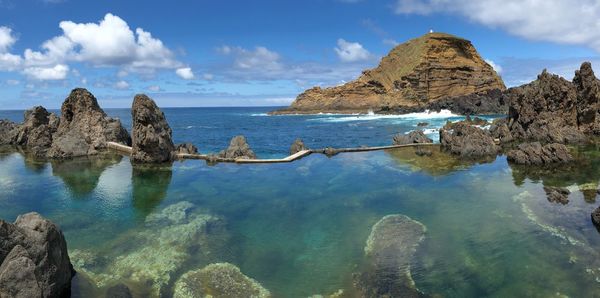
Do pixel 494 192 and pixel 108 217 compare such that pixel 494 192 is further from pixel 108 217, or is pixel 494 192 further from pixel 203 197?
pixel 108 217

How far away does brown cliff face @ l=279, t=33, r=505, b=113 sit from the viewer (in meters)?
160

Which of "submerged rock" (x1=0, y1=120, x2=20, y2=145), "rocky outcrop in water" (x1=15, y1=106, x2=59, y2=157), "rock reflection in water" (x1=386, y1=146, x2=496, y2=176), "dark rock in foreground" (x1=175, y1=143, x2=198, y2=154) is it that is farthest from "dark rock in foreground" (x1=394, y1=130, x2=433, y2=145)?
"submerged rock" (x1=0, y1=120, x2=20, y2=145)

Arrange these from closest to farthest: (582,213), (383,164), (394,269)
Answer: (394,269) → (582,213) → (383,164)

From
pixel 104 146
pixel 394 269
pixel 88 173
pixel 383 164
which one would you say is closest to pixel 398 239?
pixel 394 269

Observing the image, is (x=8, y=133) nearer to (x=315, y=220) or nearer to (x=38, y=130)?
(x=38, y=130)

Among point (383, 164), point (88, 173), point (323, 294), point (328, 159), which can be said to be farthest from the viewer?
point (328, 159)

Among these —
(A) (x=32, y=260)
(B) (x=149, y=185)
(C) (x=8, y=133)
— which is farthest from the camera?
(C) (x=8, y=133)

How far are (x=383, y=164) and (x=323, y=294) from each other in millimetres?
26869

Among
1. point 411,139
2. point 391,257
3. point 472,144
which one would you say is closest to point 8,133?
point 411,139

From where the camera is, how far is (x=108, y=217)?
25.9 metres

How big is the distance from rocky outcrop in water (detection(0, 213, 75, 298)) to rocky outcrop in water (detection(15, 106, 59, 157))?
43.5 meters

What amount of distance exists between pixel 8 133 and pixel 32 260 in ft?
207

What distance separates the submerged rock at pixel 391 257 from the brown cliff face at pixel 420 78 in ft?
467

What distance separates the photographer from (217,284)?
56.4ft
